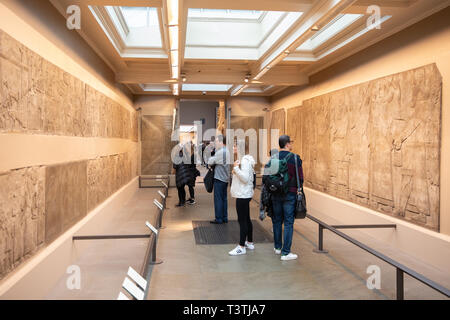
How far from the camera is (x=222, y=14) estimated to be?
9695mm

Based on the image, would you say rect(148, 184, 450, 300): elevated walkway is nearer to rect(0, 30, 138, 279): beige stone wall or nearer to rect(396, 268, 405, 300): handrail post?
rect(396, 268, 405, 300): handrail post

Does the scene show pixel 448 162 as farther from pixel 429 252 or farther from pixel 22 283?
pixel 22 283

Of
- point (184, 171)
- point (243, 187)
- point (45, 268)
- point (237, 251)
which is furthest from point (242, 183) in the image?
point (184, 171)

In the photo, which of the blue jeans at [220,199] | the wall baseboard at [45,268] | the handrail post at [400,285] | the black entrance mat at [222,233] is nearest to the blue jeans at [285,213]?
the black entrance mat at [222,233]

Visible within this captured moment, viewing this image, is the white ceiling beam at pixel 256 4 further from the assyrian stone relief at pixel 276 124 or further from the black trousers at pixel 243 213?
the assyrian stone relief at pixel 276 124

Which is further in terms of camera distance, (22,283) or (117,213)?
(117,213)

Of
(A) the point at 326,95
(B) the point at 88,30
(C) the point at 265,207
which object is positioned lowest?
(C) the point at 265,207

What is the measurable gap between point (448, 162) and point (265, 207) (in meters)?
2.96

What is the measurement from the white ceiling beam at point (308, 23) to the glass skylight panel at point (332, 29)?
114 centimetres

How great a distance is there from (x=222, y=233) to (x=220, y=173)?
1321 mm

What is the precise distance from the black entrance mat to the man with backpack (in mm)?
1431

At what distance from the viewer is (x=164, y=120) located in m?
17.9

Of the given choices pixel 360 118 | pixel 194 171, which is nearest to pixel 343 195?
pixel 360 118

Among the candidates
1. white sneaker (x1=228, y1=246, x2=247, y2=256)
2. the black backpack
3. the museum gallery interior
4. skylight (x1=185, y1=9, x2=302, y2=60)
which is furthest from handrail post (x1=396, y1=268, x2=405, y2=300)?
skylight (x1=185, y1=9, x2=302, y2=60)
